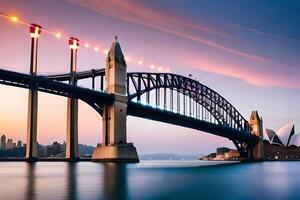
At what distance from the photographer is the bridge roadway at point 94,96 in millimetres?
72938

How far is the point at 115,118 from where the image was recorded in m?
82.9

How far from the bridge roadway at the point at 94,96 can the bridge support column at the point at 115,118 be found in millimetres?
2070

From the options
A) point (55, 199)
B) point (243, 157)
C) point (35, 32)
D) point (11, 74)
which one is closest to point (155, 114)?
point (35, 32)

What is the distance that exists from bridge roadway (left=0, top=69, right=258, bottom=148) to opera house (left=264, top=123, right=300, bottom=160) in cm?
4944

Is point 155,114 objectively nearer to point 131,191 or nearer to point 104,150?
point 104,150

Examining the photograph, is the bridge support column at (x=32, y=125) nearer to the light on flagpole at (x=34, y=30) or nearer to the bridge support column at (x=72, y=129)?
the light on flagpole at (x=34, y=30)

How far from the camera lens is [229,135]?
13688 centimetres

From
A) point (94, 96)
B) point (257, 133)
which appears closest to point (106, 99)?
point (94, 96)

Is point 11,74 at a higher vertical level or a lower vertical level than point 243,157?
higher

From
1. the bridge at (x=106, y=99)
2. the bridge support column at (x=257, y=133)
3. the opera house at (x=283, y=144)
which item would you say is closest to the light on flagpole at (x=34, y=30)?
the bridge at (x=106, y=99)

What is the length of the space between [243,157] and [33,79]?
10147 centimetres

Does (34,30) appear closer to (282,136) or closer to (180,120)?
(180,120)

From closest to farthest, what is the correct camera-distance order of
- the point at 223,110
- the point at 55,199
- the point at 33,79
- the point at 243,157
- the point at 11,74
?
1. the point at 55,199
2. the point at 11,74
3. the point at 33,79
4. the point at 223,110
5. the point at 243,157

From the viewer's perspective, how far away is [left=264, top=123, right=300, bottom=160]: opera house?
17712 centimetres
